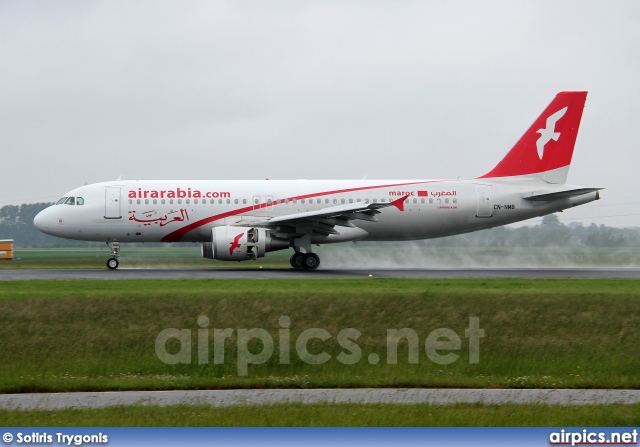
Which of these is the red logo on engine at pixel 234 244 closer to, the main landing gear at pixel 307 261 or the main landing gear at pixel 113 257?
the main landing gear at pixel 307 261

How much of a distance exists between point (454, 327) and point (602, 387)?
4.51 metres

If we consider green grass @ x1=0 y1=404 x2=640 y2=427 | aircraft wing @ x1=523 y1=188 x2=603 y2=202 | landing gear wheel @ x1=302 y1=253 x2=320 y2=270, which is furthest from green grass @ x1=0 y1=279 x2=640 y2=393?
aircraft wing @ x1=523 y1=188 x2=603 y2=202

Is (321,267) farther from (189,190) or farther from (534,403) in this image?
(534,403)

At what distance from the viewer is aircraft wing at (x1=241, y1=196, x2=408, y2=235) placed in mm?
35875

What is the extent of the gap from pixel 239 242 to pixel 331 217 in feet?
13.2

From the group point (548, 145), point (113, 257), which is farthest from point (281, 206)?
point (548, 145)

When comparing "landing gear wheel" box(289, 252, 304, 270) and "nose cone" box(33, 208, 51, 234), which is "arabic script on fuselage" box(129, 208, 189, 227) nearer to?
"nose cone" box(33, 208, 51, 234)

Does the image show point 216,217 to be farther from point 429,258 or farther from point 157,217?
point 429,258

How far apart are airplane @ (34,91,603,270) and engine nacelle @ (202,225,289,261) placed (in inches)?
1.6

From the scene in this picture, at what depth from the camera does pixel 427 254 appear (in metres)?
52.1

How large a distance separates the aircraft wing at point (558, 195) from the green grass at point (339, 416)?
93.5ft

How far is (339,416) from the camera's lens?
11.5 m

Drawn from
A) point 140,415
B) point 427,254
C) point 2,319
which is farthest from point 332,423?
point 427,254

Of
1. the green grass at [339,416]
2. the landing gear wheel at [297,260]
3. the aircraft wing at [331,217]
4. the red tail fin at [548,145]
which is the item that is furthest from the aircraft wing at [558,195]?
the green grass at [339,416]
